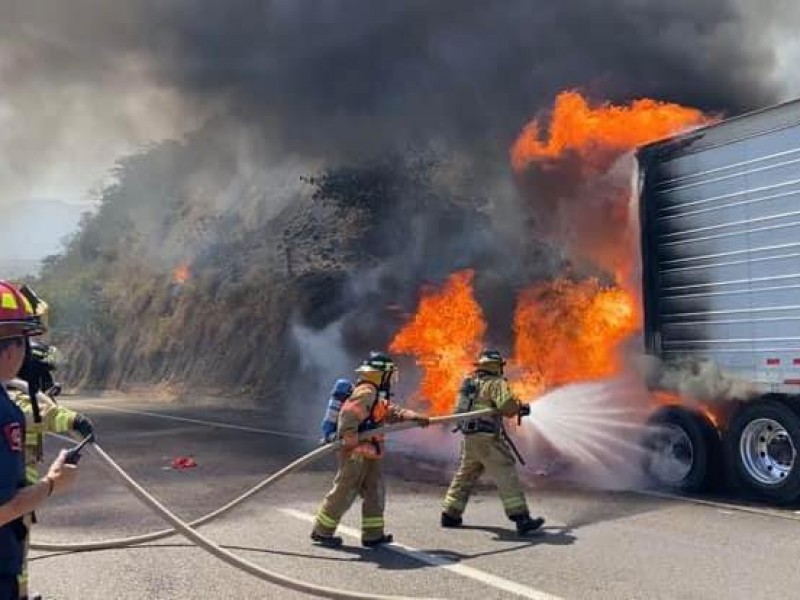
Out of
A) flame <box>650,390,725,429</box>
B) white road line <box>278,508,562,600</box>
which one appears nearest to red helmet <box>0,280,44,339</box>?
white road line <box>278,508,562,600</box>

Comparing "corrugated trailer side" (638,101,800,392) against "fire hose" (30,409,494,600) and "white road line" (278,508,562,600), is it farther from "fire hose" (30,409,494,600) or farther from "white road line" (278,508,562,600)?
"white road line" (278,508,562,600)

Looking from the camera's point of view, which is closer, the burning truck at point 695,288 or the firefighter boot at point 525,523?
the firefighter boot at point 525,523

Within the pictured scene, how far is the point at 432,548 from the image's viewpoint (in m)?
6.41

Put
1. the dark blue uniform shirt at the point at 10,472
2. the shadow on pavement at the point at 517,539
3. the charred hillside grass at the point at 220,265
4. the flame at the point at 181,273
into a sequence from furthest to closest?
the flame at the point at 181,273, the charred hillside grass at the point at 220,265, the shadow on pavement at the point at 517,539, the dark blue uniform shirt at the point at 10,472

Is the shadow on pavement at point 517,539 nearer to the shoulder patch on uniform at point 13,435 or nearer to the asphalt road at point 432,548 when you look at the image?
the asphalt road at point 432,548

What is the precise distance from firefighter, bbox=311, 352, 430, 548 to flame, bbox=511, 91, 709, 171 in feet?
20.9

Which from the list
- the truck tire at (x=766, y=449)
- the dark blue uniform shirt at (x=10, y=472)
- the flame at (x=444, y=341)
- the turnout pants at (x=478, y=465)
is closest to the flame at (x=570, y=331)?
the flame at (x=444, y=341)

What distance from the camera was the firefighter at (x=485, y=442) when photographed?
22.8ft

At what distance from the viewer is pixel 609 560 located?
19.3ft

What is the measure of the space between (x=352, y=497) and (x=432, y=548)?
73 centimetres

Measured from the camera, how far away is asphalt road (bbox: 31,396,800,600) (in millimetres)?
5367

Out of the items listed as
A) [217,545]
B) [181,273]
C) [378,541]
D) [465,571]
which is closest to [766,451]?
[465,571]

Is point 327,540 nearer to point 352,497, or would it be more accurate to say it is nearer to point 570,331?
point 352,497

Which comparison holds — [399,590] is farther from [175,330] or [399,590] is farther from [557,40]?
[175,330]
